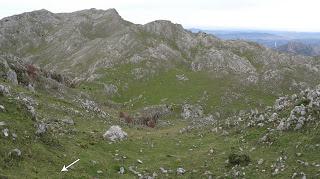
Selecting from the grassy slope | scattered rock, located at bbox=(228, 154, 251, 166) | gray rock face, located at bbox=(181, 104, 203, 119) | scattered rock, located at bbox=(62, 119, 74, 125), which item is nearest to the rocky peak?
gray rock face, located at bbox=(181, 104, 203, 119)

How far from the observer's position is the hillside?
34219 millimetres

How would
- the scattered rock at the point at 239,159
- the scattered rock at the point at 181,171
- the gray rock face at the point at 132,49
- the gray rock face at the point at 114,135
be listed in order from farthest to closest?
the gray rock face at the point at 132,49 < the gray rock face at the point at 114,135 < the scattered rock at the point at 181,171 < the scattered rock at the point at 239,159

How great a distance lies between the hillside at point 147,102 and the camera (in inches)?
1347

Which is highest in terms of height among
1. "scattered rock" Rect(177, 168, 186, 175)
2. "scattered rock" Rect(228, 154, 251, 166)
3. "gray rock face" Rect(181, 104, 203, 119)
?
"scattered rock" Rect(228, 154, 251, 166)

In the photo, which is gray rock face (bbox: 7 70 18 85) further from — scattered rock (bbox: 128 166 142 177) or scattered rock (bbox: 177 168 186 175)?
scattered rock (bbox: 177 168 186 175)

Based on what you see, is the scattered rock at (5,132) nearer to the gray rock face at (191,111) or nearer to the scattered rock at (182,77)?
the gray rock face at (191,111)

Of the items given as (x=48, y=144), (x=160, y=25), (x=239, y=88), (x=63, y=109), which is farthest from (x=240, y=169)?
(x=160, y=25)

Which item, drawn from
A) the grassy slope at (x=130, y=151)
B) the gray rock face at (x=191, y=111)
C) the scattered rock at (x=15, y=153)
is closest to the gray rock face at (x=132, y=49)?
the gray rock face at (x=191, y=111)

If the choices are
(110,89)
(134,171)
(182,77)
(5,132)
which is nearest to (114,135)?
(134,171)

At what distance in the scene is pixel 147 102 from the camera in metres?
102

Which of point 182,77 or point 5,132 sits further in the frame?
point 182,77

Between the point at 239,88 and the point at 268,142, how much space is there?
73.5 metres

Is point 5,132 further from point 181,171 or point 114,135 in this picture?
point 114,135

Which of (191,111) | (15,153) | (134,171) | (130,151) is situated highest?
(15,153)
